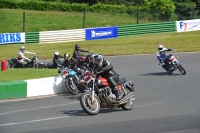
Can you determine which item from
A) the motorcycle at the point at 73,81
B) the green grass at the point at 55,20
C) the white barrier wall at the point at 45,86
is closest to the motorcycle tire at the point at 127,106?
the motorcycle at the point at 73,81

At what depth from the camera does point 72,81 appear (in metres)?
16.2

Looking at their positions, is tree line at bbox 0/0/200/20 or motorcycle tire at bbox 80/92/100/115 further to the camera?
tree line at bbox 0/0/200/20

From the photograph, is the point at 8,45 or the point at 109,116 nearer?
the point at 109,116

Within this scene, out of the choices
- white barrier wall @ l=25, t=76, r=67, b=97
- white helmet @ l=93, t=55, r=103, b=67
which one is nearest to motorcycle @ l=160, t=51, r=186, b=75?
white barrier wall @ l=25, t=76, r=67, b=97

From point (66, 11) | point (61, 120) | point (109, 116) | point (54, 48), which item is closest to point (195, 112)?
point (109, 116)

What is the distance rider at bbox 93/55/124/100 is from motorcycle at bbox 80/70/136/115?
0.12 meters

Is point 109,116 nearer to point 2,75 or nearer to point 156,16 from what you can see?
point 2,75

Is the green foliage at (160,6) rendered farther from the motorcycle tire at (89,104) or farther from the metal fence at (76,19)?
the motorcycle tire at (89,104)

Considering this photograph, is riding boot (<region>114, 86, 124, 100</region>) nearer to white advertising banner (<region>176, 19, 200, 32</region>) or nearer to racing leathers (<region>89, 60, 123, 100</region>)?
racing leathers (<region>89, 60, 123, 100</region>)

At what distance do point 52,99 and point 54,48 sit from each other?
1708 cm

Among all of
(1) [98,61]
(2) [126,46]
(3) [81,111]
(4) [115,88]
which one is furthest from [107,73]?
(2) [126,46]

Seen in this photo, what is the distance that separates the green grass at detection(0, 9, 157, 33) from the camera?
134ft

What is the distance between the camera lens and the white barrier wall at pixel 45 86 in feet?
51.8

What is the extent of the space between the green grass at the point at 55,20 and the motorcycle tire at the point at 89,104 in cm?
2845
